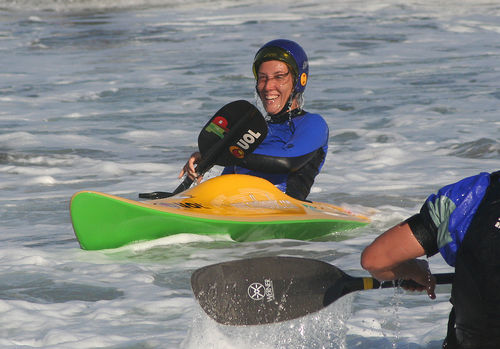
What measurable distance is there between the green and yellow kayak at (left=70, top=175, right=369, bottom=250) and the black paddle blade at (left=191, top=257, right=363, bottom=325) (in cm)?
204

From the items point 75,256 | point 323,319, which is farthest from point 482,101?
point 323,319

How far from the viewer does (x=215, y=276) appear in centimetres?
287

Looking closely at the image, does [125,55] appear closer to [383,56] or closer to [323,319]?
[383,56]

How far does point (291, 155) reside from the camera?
5359 millimetres

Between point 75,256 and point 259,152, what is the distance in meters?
1.36

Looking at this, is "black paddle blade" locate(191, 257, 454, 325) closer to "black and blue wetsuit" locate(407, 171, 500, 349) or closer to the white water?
the white water

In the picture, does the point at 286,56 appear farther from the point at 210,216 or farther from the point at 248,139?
the point at 210,216

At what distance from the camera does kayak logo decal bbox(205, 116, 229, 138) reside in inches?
212

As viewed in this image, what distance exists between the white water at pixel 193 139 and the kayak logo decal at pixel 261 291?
0.16 metres

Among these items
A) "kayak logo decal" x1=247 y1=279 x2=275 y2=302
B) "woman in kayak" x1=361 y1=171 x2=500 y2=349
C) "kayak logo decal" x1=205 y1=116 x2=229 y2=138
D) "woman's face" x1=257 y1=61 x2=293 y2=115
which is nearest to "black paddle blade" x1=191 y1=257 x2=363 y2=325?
"kayak logo decal" x1=247 y1=279 x2=275 y2=302

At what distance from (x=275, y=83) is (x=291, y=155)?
1.76ft

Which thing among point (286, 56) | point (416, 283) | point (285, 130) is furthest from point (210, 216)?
point (416, 283)

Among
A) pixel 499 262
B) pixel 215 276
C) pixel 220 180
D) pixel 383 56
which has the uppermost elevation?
pixel 499 262

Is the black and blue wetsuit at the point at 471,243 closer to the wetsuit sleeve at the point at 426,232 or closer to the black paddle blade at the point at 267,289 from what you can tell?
the wetsuit sleeve at the point at 426,232
